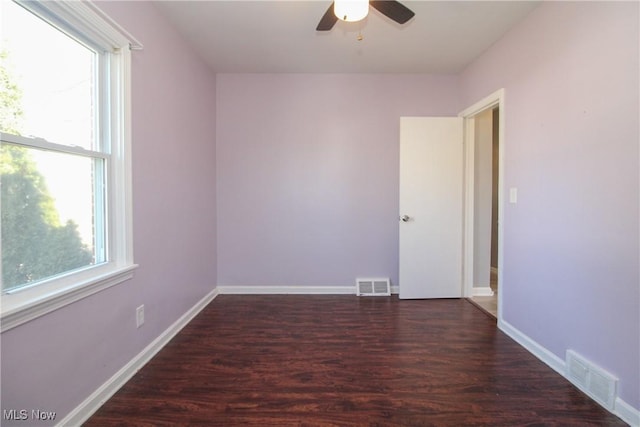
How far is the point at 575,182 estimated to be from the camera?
178 cm

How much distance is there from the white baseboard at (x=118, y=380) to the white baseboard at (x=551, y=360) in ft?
9.05

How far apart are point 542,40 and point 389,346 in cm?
250

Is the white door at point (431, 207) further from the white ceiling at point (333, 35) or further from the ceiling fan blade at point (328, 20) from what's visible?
the ceiling fan blade at point (328, 20)

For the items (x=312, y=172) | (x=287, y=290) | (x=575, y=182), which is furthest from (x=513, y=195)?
(x=287, y=290)

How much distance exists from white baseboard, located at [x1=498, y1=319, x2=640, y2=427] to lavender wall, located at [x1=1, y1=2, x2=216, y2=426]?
9.12 ft

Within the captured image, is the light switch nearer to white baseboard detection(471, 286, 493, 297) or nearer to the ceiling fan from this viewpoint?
white baseboard detection(471, 286, 493, 297)

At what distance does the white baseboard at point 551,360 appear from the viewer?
146 centimetres

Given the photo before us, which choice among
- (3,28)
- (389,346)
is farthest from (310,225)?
(3,28)

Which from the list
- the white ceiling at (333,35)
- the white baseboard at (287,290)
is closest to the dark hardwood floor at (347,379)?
the white baseboard at (287,290)

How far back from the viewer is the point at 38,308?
1226 millimetres

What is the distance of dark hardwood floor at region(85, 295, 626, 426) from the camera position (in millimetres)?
1507

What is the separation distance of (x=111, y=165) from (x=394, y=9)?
6.26 ft

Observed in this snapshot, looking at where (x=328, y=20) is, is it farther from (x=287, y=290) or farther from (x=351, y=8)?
(x=287, y=290)

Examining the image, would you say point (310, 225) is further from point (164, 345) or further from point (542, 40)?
point (542, 40)
